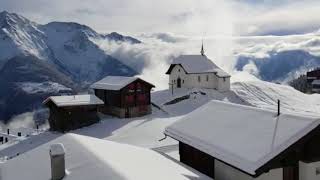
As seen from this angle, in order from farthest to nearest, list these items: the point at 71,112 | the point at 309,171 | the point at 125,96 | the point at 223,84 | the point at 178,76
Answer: the point at 178,76
the point at 223,84
the point at 125,96
the point at 71,112
the point at 309,171

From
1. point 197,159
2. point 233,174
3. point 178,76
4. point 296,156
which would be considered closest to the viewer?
point 296,156

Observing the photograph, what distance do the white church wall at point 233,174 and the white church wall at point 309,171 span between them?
0.96 meters

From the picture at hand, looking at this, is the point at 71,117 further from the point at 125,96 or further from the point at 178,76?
the point at 178,76

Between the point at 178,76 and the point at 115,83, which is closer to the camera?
the point at 115,83

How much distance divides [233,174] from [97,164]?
6.21 meters

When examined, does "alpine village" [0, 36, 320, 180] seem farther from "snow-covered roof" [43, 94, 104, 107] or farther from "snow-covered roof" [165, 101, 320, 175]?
"snow-covered roof" [43, 94, 104, 107]

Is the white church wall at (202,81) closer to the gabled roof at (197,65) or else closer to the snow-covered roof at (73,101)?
the gabled roof at (197,65)

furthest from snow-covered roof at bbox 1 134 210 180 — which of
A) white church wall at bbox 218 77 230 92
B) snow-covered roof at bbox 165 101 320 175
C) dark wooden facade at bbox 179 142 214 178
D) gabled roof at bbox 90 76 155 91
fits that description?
white church wall at bbox 218 77 230 92

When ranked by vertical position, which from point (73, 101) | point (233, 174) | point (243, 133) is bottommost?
point (233, 174)

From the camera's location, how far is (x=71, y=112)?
4381 centimetres

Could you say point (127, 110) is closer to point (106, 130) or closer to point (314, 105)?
point (106, 130)

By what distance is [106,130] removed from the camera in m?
43.3

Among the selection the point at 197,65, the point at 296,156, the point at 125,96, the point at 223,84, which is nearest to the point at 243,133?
the point at 296,156

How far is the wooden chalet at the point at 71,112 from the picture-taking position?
143 ft
